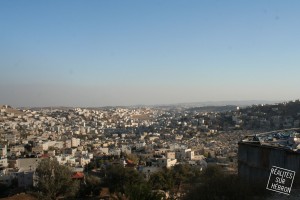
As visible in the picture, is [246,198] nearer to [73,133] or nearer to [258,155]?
[258,155]

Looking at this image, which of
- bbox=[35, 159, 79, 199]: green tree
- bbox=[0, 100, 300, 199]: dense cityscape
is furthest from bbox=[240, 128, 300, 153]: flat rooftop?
bbox=[35, 159, 79, 199]: green tree

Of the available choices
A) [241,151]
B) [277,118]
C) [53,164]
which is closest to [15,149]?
[53,164]

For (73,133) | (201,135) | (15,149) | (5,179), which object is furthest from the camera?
(73,133)

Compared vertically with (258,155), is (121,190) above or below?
below

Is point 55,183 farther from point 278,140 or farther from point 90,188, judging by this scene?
point 278,140

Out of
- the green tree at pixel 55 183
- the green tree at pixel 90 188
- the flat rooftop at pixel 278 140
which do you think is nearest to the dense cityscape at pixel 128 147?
the green tree at pixel 90 188

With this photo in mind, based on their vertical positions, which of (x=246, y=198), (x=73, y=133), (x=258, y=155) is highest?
(x=258, y=155)

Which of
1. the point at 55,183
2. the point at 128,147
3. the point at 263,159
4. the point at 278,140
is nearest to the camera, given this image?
the point at 263,159

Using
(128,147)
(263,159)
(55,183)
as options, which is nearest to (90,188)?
(55,183)
